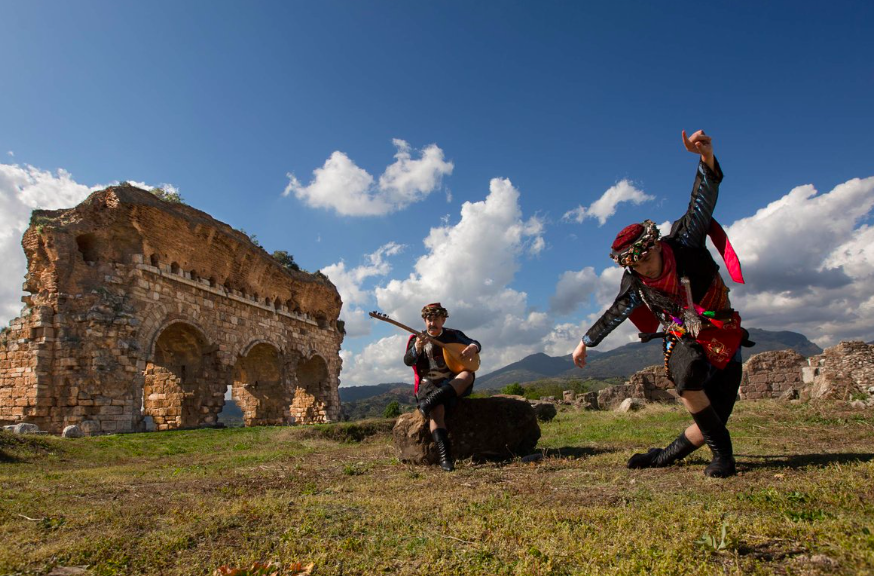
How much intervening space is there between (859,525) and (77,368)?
1510 cm

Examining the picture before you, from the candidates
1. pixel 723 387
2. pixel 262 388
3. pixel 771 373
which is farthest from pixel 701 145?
pixel 262 388

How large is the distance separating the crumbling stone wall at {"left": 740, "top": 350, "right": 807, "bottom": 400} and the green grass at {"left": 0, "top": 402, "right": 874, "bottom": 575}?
11.5m

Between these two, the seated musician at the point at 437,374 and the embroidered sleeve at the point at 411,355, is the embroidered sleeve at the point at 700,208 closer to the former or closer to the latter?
the seated musician at the point at 437,374

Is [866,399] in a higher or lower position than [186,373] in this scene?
lower

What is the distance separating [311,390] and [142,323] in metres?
11.2

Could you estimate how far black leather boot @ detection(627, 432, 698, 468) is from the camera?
13.4 ft

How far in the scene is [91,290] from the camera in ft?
43.3

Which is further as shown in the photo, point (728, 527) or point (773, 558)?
point (728, 527)

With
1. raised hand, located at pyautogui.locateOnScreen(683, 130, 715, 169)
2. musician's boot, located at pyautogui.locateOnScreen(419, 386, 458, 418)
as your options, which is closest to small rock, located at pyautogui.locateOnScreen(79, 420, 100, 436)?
musician's boot, located at pyautogui.locateOnScreen(419, 386, 458, 418)

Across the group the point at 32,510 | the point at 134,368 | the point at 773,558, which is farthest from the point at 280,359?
the point at 773,558

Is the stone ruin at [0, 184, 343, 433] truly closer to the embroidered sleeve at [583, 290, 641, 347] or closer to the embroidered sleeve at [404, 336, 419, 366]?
the embroidered sleeve at [404, 336, 419, 366]

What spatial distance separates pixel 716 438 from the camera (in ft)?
11.9

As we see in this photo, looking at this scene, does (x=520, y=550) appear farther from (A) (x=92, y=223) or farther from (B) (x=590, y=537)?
(A) (x=92, y=223)

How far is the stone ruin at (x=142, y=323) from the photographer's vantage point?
12391 millimetres
